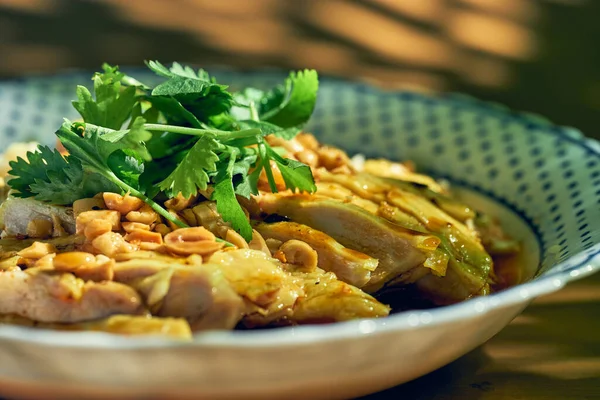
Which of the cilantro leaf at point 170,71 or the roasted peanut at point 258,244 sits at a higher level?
the cilantro leaf at point 170,71

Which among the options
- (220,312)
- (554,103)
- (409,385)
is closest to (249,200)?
(220,312)

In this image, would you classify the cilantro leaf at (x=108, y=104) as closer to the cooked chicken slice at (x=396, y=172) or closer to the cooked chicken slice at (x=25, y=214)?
the cooked chicken slice at (x=25, y=214)

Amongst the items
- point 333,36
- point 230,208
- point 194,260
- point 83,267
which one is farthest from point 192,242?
point 333,36

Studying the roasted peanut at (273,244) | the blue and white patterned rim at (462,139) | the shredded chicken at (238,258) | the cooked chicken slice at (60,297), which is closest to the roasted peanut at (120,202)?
the shredded chicken at (238,258)

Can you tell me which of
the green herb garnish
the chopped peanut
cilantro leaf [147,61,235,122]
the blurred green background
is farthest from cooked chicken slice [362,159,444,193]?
the blurred green background

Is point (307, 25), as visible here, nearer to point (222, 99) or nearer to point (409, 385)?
point (222, 99)

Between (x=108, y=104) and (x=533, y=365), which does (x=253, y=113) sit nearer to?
(x=108, y=104)
